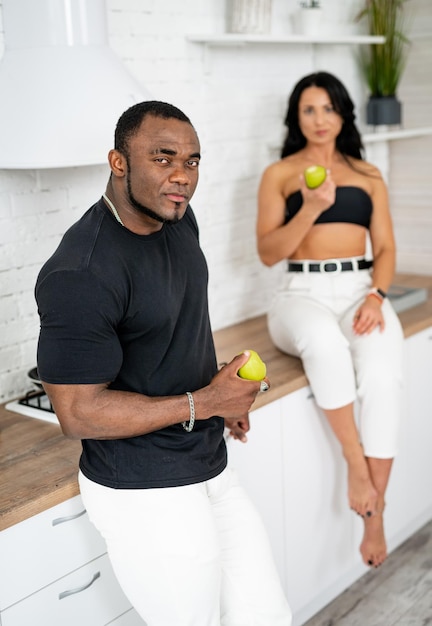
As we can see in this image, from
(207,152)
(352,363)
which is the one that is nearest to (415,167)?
(207,152)

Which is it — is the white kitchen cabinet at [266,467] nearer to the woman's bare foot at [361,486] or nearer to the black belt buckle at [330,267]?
the woman's bare foot at [361,486]

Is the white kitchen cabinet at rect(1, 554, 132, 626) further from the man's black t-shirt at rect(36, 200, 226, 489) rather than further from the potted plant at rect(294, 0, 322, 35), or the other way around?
the potted plant at rect(294, 0, 322, 35)

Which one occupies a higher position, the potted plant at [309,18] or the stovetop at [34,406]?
the potted plant at [309,18]

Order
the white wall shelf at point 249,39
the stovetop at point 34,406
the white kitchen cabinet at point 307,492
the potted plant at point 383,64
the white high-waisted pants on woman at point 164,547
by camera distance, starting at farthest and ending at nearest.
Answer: the potted plant at point 383,64 < the white wall shelf at point 249,39 < the white kitchen cabinet at point 307,492 < the stovetop at point 34,406 < the white high-waisted pants on woman at point 164,547

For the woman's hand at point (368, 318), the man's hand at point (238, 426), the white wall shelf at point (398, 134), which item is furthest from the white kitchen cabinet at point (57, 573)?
the white wall shelf at point (398, 134)

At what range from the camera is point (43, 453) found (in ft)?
6.90

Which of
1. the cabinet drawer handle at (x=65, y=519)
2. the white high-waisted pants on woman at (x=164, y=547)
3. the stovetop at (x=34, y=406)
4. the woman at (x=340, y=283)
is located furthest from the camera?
the woman at (x=340, y=283)

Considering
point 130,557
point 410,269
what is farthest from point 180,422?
point 410,269

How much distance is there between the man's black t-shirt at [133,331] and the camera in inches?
64.5

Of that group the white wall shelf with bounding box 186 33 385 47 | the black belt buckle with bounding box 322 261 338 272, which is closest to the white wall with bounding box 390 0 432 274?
the white wall shelf with bounding box 186 33 385 47

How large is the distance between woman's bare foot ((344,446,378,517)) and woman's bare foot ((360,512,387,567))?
31 millimetres

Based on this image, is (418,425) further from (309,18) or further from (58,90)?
(58,90)

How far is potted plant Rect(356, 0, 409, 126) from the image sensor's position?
3654 mm

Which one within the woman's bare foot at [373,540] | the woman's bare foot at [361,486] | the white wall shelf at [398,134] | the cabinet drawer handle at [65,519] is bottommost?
the woman's bare foot at [373,540]
